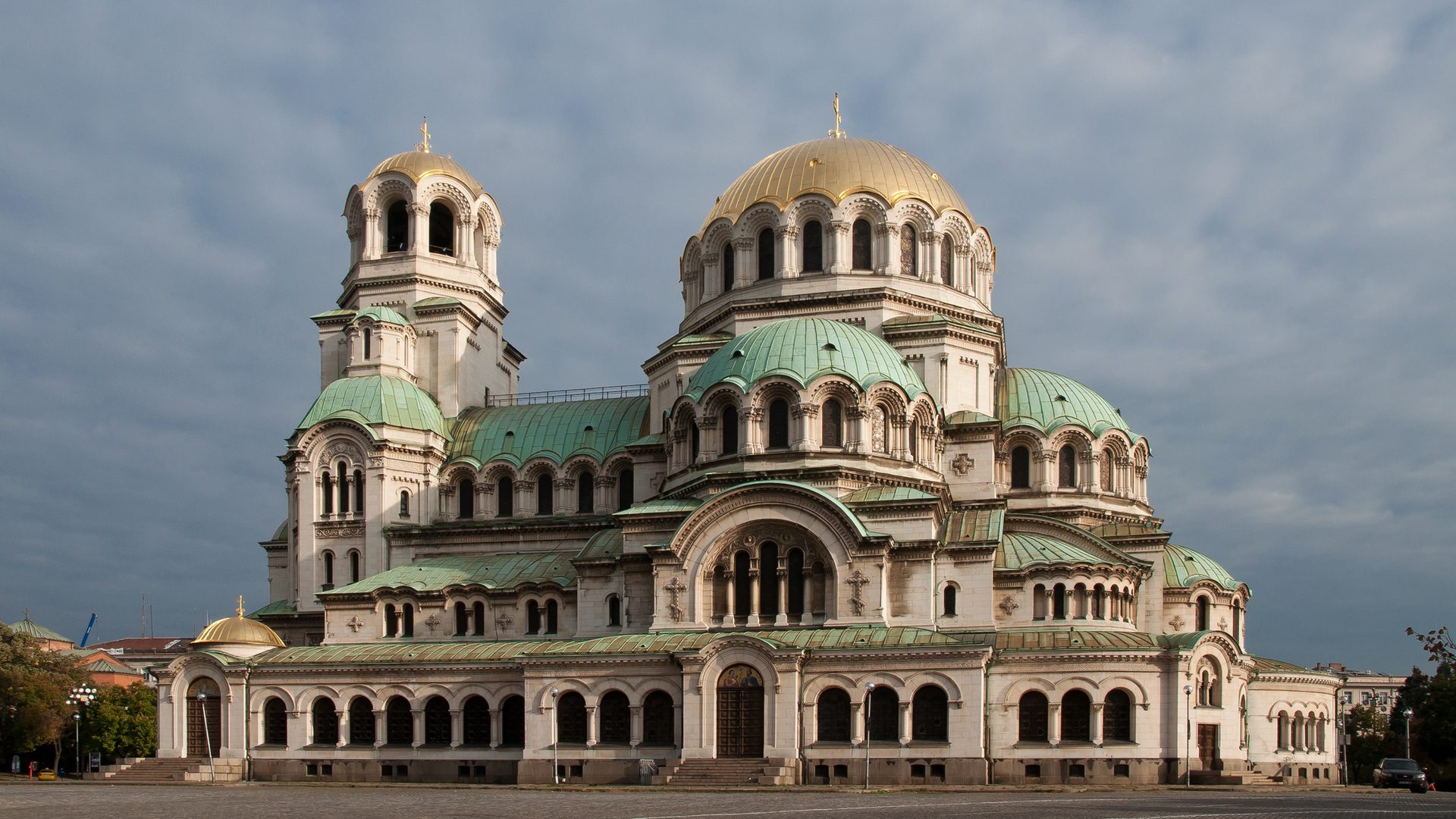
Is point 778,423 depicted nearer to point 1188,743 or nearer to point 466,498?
point 466,498

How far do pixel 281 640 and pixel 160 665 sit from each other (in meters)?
4.62

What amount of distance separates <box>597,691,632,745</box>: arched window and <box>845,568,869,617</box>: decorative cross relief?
25.1ft

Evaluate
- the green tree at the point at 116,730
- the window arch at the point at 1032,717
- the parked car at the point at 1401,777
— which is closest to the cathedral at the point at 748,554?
the window arch at the point at 1032,717

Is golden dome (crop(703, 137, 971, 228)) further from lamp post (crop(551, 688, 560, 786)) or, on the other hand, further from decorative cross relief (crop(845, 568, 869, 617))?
lamp post (crop(551, 688, 560, 786))

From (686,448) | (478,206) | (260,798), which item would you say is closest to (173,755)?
(260,798)

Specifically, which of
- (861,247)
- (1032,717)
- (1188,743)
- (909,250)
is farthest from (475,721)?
(909,250)

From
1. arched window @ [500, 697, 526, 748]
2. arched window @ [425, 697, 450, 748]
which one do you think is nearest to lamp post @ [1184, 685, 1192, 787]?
arched window @ [500, 697, 526, 748]

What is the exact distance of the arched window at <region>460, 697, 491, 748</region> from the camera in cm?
5031

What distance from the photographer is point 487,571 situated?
5606 cm

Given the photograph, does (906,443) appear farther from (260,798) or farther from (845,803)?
(260,798)

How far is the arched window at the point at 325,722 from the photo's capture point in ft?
171

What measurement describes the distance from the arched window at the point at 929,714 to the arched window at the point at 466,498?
72.9 feet

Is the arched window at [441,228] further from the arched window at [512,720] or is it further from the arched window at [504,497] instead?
the arched window at [512,720]

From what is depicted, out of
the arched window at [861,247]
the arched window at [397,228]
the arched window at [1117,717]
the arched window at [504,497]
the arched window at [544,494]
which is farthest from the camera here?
the arched window at [397,228]
